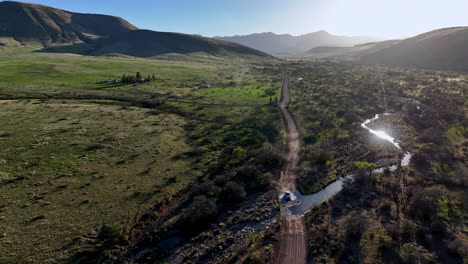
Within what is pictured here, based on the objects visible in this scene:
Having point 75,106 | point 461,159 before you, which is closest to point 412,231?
point 461,159

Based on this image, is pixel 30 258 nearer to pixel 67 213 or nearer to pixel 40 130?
pixel 67 213

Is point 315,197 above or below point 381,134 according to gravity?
below

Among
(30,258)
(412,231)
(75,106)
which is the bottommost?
(412,231)

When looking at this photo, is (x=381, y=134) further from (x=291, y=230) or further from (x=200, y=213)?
(x=200, y=213)

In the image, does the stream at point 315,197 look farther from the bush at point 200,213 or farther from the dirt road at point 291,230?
the bush at point 200,213

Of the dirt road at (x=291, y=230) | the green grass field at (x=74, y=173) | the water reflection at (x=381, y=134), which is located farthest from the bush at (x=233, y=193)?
the water reflection at (x=381, y=134)

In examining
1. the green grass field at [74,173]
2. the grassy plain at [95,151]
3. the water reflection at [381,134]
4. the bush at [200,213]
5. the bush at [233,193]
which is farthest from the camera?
the water reflection at [381,134]

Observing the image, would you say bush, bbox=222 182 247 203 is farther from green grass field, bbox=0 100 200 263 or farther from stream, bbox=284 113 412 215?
green grass field, bbox=0 100 200 263

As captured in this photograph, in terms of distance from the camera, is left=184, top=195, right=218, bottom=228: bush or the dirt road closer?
the dirt road

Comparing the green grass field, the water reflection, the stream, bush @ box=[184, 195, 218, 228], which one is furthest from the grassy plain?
the water reflection

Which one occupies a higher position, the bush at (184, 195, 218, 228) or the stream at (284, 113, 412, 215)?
the bush at (184, 195, 218, 228)

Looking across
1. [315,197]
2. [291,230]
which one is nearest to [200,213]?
[291,230]
